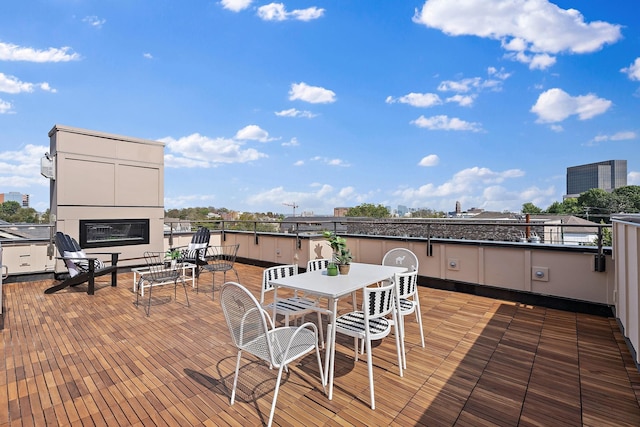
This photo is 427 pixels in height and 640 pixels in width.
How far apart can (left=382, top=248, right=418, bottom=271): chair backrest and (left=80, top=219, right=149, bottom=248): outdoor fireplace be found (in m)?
5.58

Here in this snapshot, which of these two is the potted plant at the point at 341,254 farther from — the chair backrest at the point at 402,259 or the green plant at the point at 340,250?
the chair backrest at the point at 402,259

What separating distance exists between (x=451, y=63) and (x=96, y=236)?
23050 mm

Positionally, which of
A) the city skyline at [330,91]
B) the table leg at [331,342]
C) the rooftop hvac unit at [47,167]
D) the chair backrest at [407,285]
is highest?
the city skyline at [330,91]

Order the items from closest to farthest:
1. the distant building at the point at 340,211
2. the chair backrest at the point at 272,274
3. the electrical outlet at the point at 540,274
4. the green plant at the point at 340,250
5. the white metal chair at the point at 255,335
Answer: the white metal chair at the point at 255,335
the chair backrest at the point at 272,274
the green plant at the point at 340,250
the electrical outlet at the point at 540,274
the distant building at the point at 340,211

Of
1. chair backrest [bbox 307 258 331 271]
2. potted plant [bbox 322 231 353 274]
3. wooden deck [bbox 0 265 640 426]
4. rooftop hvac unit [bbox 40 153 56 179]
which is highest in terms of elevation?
rooftop hvac unit [bbox 40 153 56 179]

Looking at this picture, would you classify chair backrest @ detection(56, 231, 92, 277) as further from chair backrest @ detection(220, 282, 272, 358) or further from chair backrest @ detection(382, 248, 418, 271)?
chair backrest @ detection(382, 248, 418, 271)

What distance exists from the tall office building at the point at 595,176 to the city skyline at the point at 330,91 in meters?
1.52

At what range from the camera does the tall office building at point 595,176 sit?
67.1 ft

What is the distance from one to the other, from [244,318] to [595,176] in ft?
106

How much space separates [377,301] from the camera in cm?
202

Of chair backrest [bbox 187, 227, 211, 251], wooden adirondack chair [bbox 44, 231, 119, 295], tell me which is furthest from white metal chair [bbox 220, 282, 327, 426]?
chair backrest [bbox 187, 227, 211, 251]

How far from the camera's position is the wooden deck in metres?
1.76

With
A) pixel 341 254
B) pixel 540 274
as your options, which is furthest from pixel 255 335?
pixel 540 274

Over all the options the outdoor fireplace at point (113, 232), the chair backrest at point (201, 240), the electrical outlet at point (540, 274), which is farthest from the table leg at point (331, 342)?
the outdoor fireplace at point (113, 232)
